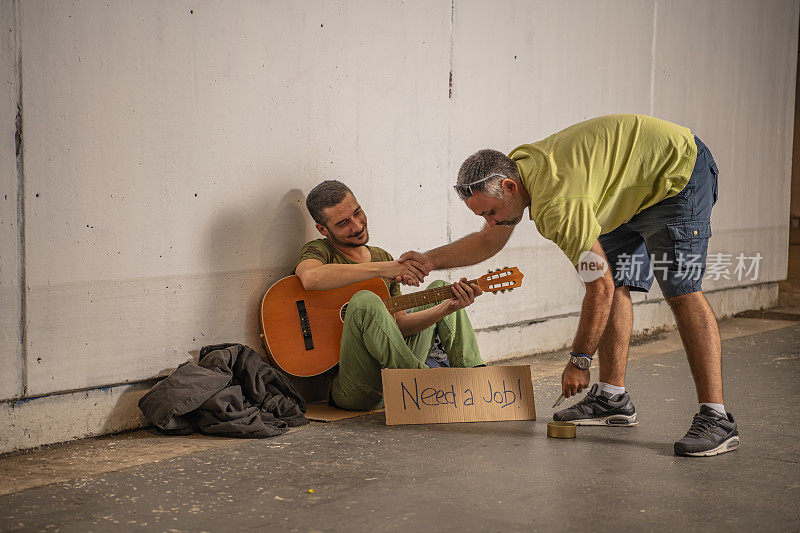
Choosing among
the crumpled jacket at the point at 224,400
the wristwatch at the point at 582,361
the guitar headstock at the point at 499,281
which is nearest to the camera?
the wristwatch at the point at 582,361

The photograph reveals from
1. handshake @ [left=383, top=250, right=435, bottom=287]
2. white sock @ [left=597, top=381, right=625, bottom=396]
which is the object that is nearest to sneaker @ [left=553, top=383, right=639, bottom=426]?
white sock @ [left=597, top=381, right=625, bottom=396]

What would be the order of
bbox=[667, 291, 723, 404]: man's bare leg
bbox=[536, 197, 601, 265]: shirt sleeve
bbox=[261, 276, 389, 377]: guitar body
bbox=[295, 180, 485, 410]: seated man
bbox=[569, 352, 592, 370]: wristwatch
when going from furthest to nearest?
1. bbox=[261, 276, 389, 377]: guitar body
2. bbox=[295, 180, 485, 410]: seated man
3. bbox=[667, 291, 723, 404]: man's bare leg
4. bbox=[569, 352, 592, 370]: wristwatch
5. bbox=[536, 197, 601, 265]: shirt sleeve

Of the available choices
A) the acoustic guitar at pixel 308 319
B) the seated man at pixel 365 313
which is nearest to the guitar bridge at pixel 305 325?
the acoustic guitar at pixel 308 319

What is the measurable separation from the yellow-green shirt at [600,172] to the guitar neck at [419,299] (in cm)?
84

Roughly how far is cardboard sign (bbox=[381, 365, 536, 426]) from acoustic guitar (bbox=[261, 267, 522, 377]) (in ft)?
1.29

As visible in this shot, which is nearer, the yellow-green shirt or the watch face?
the yellow-green shirt

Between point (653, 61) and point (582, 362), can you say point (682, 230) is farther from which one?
point (653, 61)

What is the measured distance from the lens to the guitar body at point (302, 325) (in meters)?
4.10

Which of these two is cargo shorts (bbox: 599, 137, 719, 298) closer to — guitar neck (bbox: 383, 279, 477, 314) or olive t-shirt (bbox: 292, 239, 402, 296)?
guitar neck (bbox: 383, 279, 477, 314)

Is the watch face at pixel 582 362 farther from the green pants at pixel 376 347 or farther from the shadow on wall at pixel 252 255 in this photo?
the shadow on wall at pixel 252 255

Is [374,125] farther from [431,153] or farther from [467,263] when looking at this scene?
[467,263]

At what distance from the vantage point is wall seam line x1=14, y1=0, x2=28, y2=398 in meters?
3.30

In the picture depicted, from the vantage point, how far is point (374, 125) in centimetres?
467

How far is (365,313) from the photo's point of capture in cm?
387
